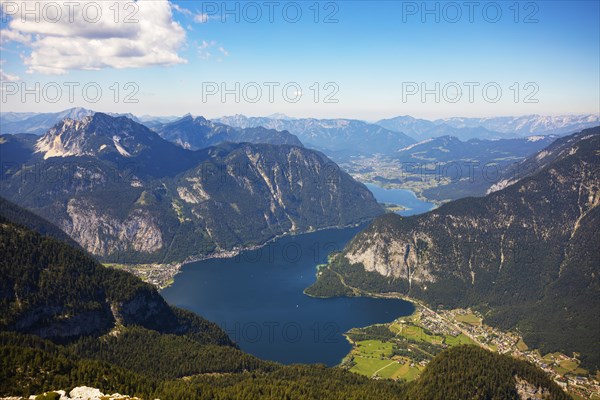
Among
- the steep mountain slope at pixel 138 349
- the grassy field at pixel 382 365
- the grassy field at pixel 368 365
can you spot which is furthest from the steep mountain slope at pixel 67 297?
the grassy field at pixel 382 365

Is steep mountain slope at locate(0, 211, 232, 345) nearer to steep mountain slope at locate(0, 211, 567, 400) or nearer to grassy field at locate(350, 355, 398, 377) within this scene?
steep mountain slope at locate(0, 211, 567, 400)

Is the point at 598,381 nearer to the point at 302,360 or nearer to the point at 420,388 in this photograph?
the point at 420,388

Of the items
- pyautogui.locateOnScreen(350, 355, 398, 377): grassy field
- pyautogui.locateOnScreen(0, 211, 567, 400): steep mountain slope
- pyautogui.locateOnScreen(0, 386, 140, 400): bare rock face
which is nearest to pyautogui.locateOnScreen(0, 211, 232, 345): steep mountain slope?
pyautogui.locateOnScreen(0, 211, 567, 400): steep mountain slope

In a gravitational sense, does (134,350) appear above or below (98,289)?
below

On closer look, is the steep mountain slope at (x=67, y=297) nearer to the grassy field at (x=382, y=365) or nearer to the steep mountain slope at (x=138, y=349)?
the steep mountain slope at (x=138, y=349)

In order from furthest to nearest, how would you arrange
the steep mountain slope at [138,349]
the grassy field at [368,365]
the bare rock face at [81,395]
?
the grassy field at [368,365], the steep mountain slope at [138,349], the bare rock face at [81,395]

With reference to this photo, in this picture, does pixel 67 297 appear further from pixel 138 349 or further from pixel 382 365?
pixel 382 365

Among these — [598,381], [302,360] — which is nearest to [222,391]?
[302,360]

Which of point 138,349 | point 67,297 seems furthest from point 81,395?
point 67,297
